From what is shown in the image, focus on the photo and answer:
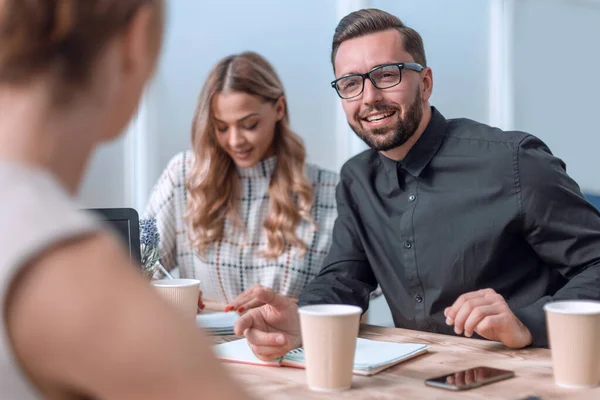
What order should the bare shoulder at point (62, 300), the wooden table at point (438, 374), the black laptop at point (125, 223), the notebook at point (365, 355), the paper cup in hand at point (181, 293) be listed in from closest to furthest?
the bare shoulder at point (62, 300)
the wooden table at point (438, 374)
the notebook at point (365, 355)
the paper cup in hand at point (181, 293)
the black laptop at point (125, 223)

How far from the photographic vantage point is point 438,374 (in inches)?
46.1

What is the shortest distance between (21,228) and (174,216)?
7.34 ft

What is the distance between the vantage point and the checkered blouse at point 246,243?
8.54 ft

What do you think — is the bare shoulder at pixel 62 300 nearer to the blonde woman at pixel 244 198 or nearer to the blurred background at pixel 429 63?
the blonde woman at pixel 244 198

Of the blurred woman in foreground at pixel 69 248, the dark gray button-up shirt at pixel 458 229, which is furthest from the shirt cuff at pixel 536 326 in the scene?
the blurred woman in foreground at pixel 69 248

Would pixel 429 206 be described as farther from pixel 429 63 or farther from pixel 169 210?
pixel 429 63

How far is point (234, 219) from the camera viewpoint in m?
2.64

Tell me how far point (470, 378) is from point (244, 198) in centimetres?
169

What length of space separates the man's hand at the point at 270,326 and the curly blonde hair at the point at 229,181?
113 centimetres

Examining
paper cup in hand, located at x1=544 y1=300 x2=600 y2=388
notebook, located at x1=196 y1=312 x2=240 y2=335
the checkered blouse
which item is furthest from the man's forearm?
paper cup in hand, located at x1=544 y1=300 x2=600 y2=388

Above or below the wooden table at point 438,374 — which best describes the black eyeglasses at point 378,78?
above

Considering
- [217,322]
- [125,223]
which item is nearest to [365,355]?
[217,322]

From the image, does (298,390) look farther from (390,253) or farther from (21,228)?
(390,253)

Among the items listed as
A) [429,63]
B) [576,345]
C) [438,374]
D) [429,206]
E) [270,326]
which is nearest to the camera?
[576,345]
